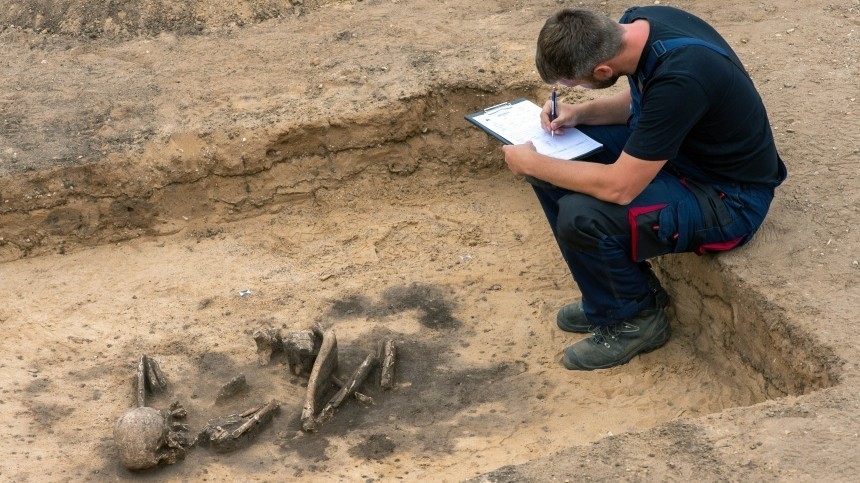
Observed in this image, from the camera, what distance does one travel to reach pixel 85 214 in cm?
647

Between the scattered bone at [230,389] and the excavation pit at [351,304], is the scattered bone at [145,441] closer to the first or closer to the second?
the excavation pit at [351,304]

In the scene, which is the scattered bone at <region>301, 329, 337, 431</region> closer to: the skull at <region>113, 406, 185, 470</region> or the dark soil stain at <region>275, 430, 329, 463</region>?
the dark soil stain at <region>275, 430, 329, 463</region>

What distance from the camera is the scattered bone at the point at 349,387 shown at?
4973 mm

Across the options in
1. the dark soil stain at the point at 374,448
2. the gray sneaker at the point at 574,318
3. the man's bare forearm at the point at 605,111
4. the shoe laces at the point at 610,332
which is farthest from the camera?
the gray sneaker at the point at 574,318

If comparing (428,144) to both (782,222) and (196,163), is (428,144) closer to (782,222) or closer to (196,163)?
(196,163)

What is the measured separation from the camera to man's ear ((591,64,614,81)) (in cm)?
448

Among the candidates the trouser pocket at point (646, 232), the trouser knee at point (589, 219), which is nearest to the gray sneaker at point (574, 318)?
the trouser pocket at point (646, 232)

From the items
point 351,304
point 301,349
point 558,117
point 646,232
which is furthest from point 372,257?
point 646,232

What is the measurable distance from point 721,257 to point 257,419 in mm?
2358

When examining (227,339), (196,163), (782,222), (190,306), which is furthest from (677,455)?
(196,163)

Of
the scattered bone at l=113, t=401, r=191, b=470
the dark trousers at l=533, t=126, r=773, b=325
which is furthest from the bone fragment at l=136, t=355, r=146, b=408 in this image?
Answer: the dark trousers at l=533, t=126, r=773, b=325

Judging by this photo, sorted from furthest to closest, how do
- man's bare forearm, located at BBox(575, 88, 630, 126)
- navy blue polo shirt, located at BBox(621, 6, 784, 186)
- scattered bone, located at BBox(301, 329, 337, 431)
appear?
1. man's bare forearm, located at BBox(575, 88, 630, 126)
2. scattered bone, located at BBox(301, 329, 337, 431)
3. navy blue polo shirt, located at BBox(621, 6, 784, 186)

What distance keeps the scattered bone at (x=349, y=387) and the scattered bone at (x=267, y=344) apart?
48 centimetres

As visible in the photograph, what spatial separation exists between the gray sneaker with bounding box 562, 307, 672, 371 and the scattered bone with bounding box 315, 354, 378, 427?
1.04 meters
